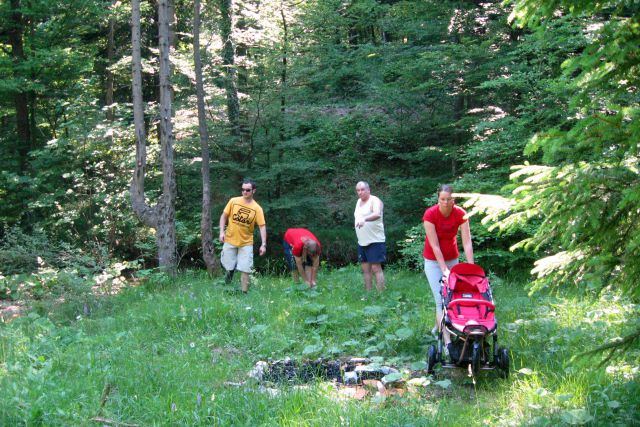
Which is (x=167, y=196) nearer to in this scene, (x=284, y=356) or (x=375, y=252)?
(x=375, y=252)

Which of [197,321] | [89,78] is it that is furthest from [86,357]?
[89,78]

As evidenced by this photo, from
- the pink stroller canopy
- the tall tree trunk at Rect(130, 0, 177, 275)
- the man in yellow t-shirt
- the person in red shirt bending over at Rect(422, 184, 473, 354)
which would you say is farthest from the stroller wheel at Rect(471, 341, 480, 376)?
the tall tree trunk at Rect(130, 0, 177, 275)

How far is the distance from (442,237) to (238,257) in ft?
13.9

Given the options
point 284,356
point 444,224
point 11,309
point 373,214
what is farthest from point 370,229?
point 11,309

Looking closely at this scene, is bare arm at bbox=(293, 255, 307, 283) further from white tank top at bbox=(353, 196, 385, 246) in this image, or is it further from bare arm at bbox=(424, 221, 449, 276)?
bare arm at bbox=(424, 221, 449, 276)

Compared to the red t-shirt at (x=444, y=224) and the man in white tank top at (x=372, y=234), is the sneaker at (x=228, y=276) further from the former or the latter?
the red t-shirt at (x=444, y=224)

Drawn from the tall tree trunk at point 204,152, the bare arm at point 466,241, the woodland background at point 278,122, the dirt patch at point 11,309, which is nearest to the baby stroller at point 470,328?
the bare arm at point 466,241

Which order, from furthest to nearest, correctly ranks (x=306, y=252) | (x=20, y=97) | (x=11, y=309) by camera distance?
(x=20, y=97), (x=11, y=309), (x=306, y=252)

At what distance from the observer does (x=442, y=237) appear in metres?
5.94

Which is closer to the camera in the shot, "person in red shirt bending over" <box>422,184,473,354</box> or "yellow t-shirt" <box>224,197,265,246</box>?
"person in red shirt bending over" <box>422,184,473,354</box>

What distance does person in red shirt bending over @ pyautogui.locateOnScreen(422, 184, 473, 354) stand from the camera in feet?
18.5

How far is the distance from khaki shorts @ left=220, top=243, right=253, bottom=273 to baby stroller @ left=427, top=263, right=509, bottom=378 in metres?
4.57

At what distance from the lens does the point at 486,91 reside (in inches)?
496

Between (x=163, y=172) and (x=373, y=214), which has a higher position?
(x=163, y=172)
